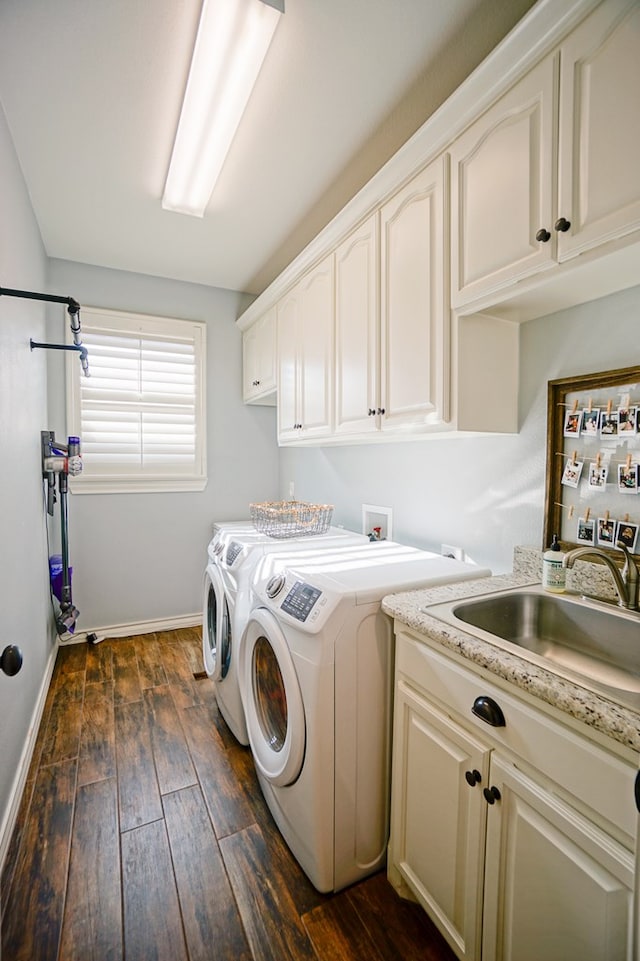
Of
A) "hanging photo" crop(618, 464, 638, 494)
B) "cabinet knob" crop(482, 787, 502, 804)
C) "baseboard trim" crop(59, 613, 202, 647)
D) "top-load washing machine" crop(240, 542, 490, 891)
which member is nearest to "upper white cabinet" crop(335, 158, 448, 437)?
"hanging photo" crop(618, 464, 638, 494)

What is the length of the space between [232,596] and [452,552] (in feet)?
3.30

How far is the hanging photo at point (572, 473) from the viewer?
54.9 inches

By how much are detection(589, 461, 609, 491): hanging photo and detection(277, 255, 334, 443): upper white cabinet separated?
118 centimetres

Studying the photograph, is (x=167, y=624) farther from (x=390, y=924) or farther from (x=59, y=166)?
(x=59, y=166)

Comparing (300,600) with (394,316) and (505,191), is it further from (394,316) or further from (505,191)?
(505,191)

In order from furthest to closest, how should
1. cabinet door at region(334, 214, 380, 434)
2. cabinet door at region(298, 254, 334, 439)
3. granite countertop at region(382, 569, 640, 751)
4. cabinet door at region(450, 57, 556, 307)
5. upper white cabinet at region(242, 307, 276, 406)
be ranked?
upper white cabinet at region(242, 307, 276, 406)
cabinet door at region(298, 254, 334, 439)
cabinet door at region(334, 214, 380, 434)
cabinet door at region(450, 57, 556, 307)
granite countertop at region(382, 569, 640, 751)

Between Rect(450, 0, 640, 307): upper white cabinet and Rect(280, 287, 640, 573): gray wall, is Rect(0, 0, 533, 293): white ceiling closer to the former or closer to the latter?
Rect(450, 0, 640, 307): upper white cabinet

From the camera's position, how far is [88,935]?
1.20m

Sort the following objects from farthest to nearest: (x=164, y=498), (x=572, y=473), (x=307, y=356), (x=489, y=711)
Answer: (x=164, y=498)
(x=307, y=356)
(x=572, y=473)
(x=489, y=711)

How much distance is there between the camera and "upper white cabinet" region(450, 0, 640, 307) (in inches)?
37.6

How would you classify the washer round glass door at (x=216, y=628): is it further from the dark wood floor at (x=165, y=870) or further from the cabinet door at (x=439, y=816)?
the cabinet door at (x=439, y=816)

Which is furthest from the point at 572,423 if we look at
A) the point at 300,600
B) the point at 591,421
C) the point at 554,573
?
the point at 300,600

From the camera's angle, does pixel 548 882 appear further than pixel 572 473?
No

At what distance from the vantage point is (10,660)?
930 millimetres
